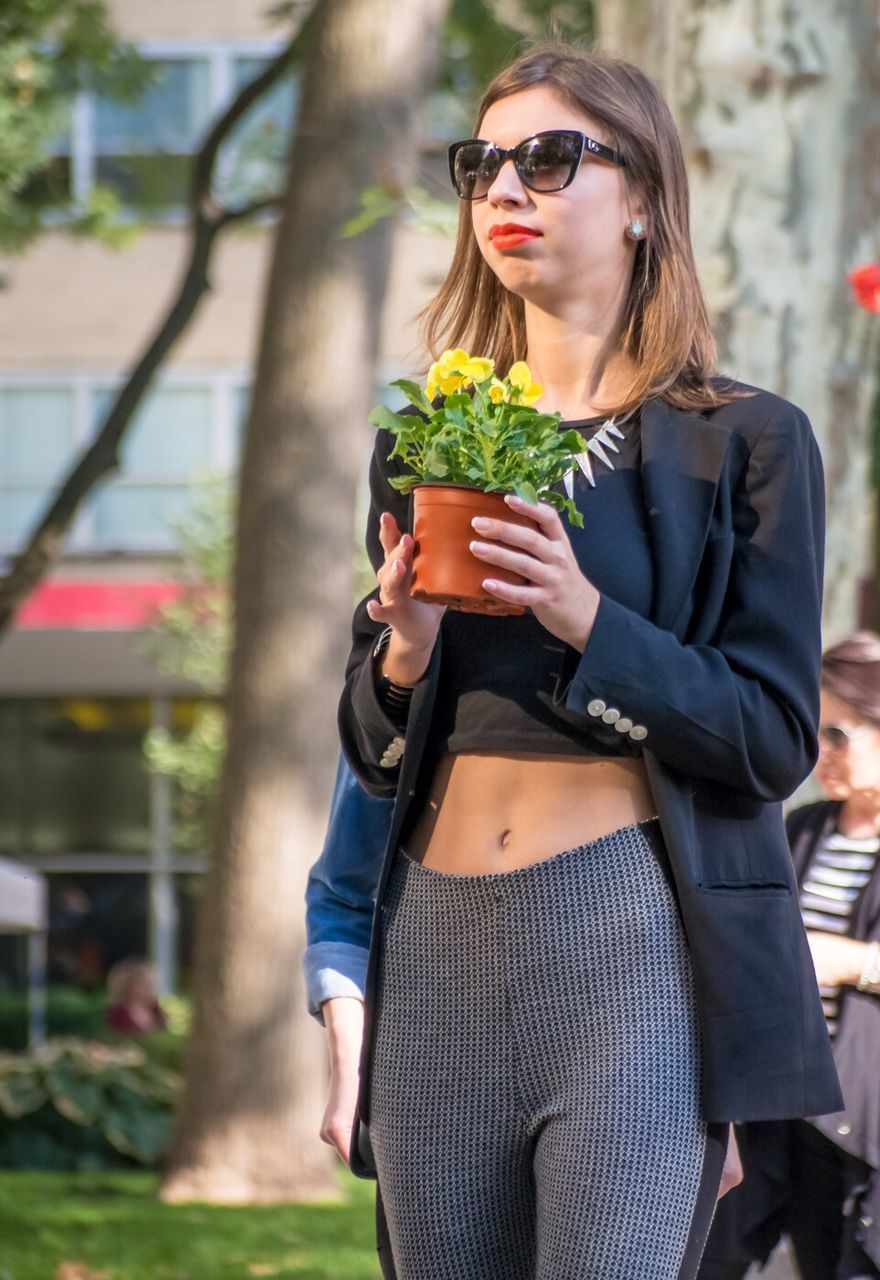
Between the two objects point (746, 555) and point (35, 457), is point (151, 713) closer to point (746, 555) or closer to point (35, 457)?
point (35, 457)

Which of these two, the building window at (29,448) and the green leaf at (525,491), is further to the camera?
the building window at (29,448)

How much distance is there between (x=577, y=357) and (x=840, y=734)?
170cm

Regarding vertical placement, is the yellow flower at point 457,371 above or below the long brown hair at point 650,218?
below

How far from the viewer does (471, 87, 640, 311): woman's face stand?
2.37 m

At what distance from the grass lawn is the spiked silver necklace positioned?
5.30 meters

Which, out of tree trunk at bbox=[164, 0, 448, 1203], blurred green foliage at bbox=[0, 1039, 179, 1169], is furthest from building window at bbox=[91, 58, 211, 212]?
tree trunk at bbox=[164, 0, 448, 1203]

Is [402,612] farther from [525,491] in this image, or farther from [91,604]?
[91,604]

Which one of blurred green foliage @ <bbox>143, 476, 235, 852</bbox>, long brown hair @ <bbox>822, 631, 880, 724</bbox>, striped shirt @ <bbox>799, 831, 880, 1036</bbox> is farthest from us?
blurred green foliage @ <bbox>143, 476, 235, 852</bbox>

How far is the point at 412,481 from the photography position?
2.22 m

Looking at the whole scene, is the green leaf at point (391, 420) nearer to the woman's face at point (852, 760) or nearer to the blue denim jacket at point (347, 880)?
the blue denim jacket at point (347, 880)

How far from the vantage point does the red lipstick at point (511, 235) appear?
2.37 metres

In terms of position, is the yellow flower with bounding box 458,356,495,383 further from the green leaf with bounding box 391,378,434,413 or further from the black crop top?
the black crop top

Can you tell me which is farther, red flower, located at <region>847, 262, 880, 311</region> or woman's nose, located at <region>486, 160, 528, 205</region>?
red flower, located at <region>847, 262, 880, 311</region>

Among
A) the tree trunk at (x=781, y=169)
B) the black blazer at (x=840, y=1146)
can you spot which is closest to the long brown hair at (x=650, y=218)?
the black blazer at (x=840, y=1146)
